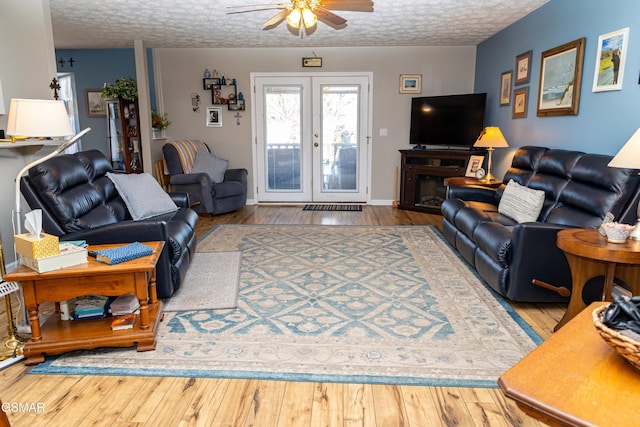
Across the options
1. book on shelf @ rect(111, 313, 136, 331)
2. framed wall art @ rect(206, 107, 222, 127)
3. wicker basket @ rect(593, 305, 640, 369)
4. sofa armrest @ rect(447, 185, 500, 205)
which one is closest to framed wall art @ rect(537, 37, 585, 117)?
sofa armrest @ rect(447, 185, 500, 205)

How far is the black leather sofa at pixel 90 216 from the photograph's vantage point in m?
2.74

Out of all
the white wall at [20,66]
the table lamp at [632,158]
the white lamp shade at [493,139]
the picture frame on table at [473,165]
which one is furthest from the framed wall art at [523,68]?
the white wall at [20,66]

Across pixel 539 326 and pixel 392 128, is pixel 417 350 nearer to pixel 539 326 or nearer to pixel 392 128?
pixel 539 326

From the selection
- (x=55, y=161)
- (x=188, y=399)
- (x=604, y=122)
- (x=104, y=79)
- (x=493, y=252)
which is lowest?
(x=188, y=399)

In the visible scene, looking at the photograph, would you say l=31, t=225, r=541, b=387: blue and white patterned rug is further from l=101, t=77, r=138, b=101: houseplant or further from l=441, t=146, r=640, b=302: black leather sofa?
l=101, t=77, r=138, b=101: houseplant

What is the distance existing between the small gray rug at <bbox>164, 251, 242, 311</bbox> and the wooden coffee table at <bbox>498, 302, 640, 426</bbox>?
2324mm

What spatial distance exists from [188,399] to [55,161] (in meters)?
1.94

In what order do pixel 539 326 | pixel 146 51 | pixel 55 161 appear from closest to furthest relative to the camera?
pixel 539 326 < pixel 55 161 < pixel 146 51

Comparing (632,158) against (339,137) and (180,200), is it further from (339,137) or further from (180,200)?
(339,137)

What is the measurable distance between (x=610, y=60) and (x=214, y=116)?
518cm

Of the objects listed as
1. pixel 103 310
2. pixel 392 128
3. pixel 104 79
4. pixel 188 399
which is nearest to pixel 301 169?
pixel 392 128

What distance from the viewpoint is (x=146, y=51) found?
21.1 feet

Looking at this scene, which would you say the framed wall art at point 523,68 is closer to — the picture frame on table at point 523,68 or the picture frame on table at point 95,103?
the picture frame on table at point 523,68

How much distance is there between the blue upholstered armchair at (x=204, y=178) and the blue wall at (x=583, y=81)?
11.6 feet
